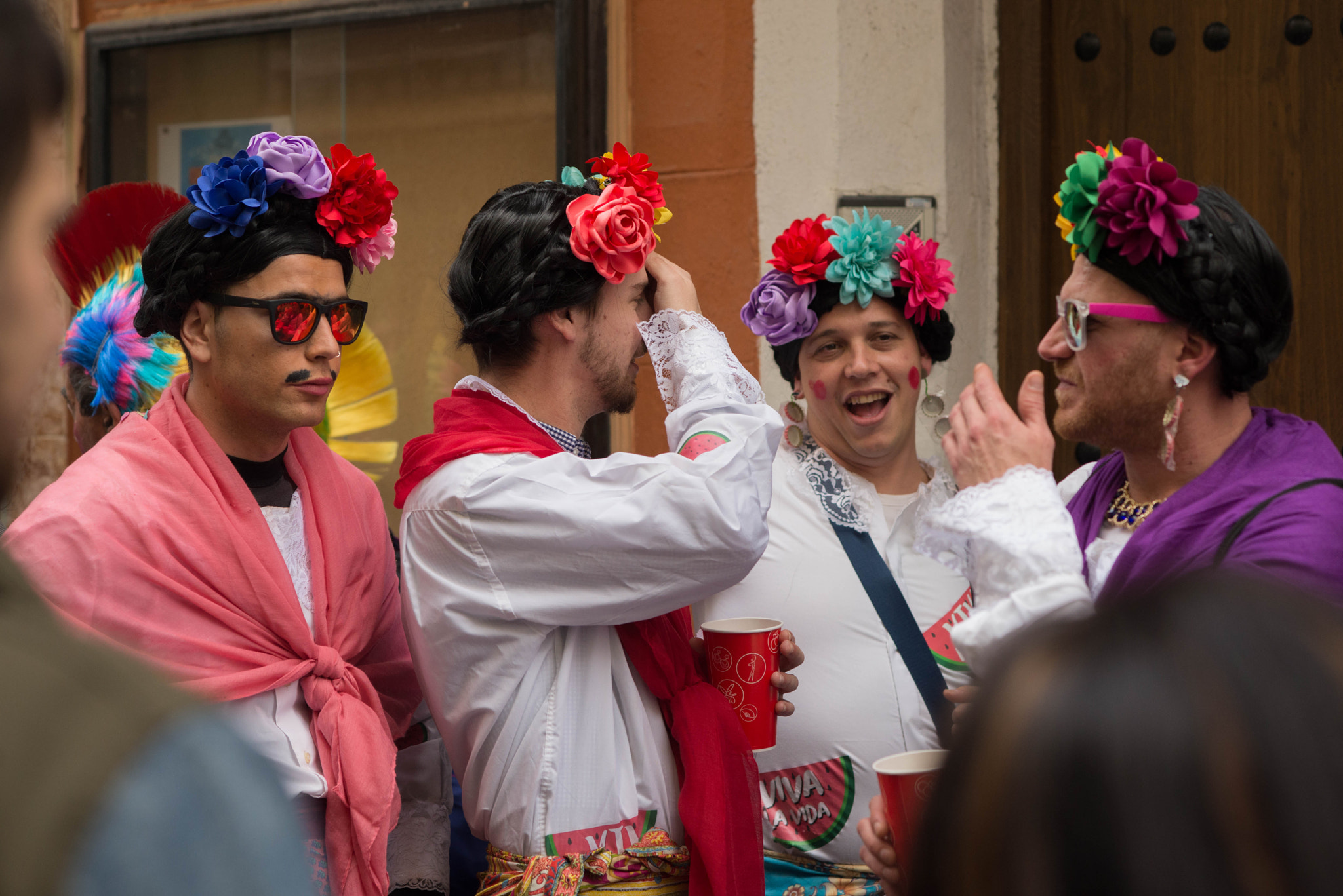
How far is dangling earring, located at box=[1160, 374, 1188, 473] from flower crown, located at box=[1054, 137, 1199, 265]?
0.75 ft

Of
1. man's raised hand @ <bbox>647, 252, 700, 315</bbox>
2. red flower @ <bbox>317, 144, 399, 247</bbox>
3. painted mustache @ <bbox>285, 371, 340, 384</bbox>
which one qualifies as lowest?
painted mustache @ <bbox>285, 371, 340, 384</bbox>

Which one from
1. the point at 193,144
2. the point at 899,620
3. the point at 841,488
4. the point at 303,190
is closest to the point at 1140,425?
the point at 899,620

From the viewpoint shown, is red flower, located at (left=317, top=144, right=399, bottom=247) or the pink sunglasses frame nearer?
the pink sunglasses frame

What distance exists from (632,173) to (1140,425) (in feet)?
3.95

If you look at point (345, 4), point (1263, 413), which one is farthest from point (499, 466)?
point (345, 4)

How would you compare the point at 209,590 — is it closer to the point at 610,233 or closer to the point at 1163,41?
the point at 610,233

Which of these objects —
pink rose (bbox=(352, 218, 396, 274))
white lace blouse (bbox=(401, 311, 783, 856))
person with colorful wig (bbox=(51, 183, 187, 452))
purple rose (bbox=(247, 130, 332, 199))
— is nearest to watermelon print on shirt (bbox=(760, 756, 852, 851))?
A: white lace blouse (bbox=(401, 311, 783, 856))

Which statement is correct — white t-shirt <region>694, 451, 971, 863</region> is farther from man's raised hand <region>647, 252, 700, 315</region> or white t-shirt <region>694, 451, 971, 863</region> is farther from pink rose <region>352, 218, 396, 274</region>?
pink rose <region>352, 218, 396, 274</region>

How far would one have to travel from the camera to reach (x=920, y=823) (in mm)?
822

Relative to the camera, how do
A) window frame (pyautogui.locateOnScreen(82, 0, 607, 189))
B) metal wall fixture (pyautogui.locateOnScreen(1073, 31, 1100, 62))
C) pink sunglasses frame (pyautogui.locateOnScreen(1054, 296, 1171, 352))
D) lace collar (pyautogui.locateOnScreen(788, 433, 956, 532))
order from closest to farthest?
pink sunglasses frame (pyautogui.locateOnScreen(1054, 296, 1171, 352)) < lace collar (pyautogui.locateOnScreen(788, 433, 956, 532)) < metal wall fixture (pyautogui.locateOnScreen(1073, 31, 1100, 62)) < window frame (pyautogui.locateOnScreen(82, 0, 607, 189))

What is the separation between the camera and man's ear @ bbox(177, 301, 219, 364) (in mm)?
2410

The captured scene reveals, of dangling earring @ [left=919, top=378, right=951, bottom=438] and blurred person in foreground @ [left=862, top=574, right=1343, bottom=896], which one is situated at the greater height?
dangling earring @ [left=919, top=378, right=951, bottom=438]

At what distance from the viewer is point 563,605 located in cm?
214

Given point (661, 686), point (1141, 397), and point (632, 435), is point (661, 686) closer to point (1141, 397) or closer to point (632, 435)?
point (1141, 397)
